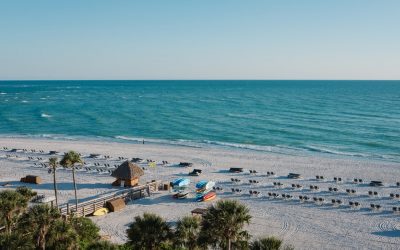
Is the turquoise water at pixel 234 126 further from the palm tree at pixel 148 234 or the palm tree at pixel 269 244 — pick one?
the palm tree at pixel 269 244

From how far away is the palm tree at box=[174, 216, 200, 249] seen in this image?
18094 mm

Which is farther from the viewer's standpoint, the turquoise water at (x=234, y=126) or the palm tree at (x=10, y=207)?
the turquoise water at (x=234, y=126)

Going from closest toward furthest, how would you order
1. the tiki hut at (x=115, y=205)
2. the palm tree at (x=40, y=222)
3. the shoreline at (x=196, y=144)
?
the palm tree at (x=40, y=222) → the tiki hut at (x=115, y=205) → the shoreline at (x=196, y=144)

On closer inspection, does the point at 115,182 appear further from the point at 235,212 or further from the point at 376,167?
the point at 376,167

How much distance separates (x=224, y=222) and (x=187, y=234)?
89.1 inches

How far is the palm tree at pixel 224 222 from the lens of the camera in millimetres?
16703

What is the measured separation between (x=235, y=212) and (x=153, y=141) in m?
48.8

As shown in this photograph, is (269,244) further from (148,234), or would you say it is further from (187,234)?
(148,234)

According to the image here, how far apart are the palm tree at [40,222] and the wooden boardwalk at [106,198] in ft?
32.6

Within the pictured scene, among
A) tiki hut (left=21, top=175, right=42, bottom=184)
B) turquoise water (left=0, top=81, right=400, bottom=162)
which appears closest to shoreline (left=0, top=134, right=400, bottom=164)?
turquoise water (left=0, top=81, right=400, bottom=162)

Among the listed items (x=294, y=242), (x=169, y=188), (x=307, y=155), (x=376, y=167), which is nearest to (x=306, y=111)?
(x=307, y=155)

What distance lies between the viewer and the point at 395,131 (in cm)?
6744

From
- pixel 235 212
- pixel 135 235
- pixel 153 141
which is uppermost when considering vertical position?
pixel 235 212

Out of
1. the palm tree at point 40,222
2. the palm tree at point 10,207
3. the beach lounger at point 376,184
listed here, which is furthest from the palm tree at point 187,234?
the beach lounger at point 376,184
